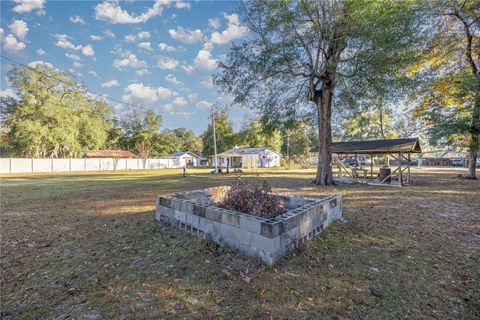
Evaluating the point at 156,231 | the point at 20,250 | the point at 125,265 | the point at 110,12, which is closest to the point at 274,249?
the point at 125,265

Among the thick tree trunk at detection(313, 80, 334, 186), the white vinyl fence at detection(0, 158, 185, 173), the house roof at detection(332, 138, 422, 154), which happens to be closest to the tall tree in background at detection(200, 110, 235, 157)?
the white vinyl fence at detection(0, 158, 185, 173)

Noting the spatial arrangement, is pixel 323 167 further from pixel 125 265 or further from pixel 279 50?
pixel 125 265

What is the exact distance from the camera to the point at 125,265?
3074mm

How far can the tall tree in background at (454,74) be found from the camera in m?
11.6

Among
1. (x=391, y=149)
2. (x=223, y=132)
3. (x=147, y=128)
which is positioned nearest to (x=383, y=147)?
(x=391, y=149)

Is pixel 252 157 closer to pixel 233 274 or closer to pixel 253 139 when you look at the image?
pixel 253 139

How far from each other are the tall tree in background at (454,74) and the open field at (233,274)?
33.0 ft

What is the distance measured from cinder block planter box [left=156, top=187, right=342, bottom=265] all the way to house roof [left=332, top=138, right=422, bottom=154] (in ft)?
27.6

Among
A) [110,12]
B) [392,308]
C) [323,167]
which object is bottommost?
[392,308]

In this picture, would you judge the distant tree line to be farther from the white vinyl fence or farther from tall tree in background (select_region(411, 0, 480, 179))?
tall tree in background (select_region(411, 0, 480, 179))

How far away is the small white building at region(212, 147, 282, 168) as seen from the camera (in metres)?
32.9

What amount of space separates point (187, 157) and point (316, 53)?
3918 centimetres

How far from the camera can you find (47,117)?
25.6m

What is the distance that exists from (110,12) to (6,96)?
1007 inches
